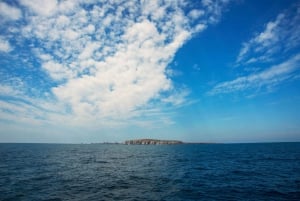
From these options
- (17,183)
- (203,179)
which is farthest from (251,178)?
(17,183)

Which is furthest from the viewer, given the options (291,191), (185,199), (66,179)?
(66,179)

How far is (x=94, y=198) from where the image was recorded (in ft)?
70.7

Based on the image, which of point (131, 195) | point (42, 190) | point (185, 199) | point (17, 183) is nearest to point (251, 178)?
point (185, 199)

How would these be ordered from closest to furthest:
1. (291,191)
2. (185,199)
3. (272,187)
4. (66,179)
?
(185,199) → (291,191) → (272,187) → (66,179)

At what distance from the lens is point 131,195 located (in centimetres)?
2269

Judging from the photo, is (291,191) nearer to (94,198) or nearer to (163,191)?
(163,191)

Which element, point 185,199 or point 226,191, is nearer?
point 185,199

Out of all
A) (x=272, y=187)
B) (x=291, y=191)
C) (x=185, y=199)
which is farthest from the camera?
(x=272, y=187)

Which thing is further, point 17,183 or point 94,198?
point 17,183

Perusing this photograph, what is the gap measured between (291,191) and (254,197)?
19.0ft

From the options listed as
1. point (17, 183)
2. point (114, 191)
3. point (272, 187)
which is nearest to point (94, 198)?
point (114, 191)

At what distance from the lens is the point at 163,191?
2425 centimetres

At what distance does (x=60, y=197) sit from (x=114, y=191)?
6031mm

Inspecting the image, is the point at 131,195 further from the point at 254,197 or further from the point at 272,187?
the point at 272,187
